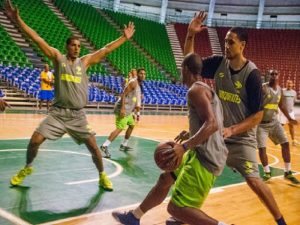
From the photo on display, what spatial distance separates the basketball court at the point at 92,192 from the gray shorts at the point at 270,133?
650mm

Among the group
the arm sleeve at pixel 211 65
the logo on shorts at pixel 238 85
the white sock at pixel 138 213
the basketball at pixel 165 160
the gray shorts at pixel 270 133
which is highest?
the arm sleeve at pixel 211 65

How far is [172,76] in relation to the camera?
26.2 meters

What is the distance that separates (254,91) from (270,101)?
2546mm

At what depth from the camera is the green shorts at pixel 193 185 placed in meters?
2.72

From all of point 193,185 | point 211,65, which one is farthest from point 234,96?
point 193,185

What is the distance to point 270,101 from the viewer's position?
5.75 metres

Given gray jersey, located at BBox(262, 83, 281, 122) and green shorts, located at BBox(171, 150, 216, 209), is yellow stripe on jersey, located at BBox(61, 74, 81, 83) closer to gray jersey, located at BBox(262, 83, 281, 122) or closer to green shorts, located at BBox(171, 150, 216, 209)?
green shorts, located at BBox(171, 150, 216, 209)

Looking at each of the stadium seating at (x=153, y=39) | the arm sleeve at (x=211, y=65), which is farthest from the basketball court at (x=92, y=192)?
the stadium seating at (x=153, y=39)

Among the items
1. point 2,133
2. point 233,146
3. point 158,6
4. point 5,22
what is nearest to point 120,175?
point 233,146

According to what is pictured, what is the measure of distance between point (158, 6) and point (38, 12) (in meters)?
15.0

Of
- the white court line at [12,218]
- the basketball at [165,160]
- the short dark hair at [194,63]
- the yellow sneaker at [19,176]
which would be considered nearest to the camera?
the basketball at [165,160]

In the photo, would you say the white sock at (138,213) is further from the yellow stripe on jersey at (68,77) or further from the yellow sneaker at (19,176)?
the yellow stripe on jersey at (68,77)

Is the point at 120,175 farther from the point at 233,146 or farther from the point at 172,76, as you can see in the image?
the point at 172,76

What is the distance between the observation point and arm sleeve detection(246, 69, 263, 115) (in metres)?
3.39
